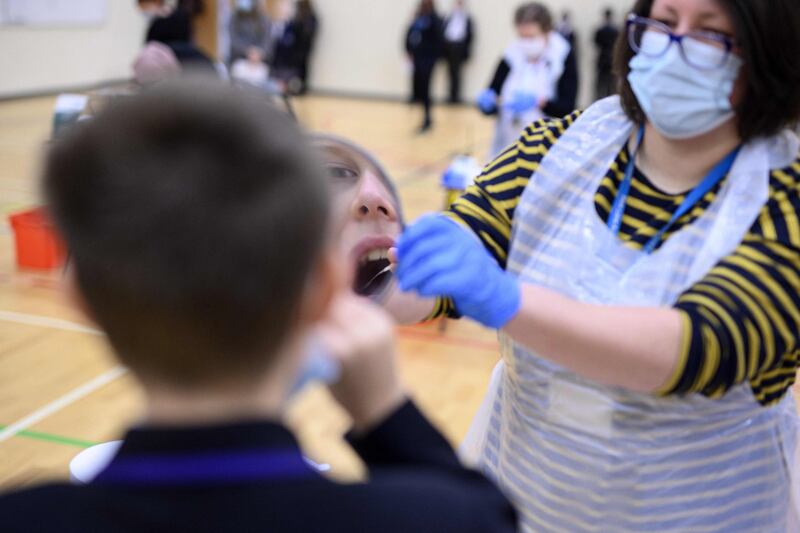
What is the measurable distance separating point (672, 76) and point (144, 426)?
99 cm

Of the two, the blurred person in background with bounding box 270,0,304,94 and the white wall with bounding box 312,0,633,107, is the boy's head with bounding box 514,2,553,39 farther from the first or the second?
the blurred person in background with bounding box 270,0,304,94

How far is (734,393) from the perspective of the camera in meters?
1.18

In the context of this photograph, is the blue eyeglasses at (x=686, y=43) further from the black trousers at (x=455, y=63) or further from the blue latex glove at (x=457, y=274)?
the black trousers at (x=455, y=63)

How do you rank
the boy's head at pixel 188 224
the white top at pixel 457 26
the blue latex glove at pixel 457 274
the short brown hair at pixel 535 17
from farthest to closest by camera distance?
the white top at pixel 457 26, the short brown hair at pixel 535 17, the blue latex glove at pixel 457 274, the boy's head at pixel 188 224

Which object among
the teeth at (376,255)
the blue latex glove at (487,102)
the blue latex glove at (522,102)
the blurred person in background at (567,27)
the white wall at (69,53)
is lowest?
the white wall at (69,53)

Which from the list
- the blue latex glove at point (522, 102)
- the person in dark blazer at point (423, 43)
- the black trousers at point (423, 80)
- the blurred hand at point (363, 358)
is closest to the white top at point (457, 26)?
the person in dark blazer at point (423, 43)

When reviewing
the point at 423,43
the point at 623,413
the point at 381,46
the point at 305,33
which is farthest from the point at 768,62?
the point at 381,46

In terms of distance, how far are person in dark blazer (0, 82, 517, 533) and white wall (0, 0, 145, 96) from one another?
1096cm

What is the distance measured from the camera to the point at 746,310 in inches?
41.4

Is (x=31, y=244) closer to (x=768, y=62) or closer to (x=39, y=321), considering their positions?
(x=39, y=321)

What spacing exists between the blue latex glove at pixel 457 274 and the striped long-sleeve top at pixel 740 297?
192 millimetres

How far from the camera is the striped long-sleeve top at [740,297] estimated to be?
1039 mm

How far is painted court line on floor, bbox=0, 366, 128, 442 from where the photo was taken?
9.56ft

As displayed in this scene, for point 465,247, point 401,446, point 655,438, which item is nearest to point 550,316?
point 465,247
